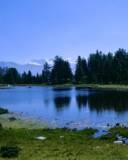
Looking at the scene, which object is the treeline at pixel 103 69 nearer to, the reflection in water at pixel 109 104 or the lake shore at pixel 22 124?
the reflection in water at pixel 109 104

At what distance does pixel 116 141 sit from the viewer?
2958 cm

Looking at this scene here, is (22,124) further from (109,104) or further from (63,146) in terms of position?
(109,104)

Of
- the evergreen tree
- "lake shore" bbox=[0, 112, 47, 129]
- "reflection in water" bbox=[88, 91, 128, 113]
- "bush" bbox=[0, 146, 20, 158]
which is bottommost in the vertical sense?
"lake shore" bbox=[0, 112, 47, 129]

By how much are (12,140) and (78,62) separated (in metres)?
168

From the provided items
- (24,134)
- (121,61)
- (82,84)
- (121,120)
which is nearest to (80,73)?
(82,84)

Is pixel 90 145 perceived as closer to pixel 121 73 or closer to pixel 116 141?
pixel 116 141

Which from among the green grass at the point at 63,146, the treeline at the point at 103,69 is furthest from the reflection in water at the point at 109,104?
the treeline at the point at 103,69

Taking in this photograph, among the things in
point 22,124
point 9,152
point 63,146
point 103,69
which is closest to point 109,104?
point 22,124

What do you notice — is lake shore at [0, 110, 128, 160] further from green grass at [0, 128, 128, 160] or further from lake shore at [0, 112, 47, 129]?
lake shore at [0, 112, 47, 129]

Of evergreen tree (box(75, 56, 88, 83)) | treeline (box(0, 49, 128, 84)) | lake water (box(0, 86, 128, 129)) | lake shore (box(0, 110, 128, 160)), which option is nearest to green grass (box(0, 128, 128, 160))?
lake shore (box(0, 110, 128, 160))

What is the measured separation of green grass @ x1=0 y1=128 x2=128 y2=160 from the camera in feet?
72.4

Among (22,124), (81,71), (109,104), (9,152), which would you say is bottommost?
(22,124)

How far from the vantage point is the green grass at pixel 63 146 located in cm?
2206

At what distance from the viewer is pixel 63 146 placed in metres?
26.2
